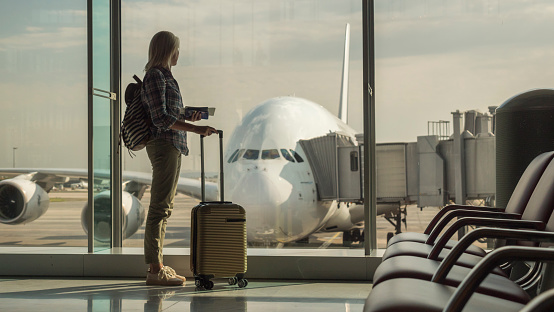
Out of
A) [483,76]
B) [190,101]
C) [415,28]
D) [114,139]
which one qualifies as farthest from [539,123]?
[114,139]

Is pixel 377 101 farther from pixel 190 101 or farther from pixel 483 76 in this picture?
pixel 190 101

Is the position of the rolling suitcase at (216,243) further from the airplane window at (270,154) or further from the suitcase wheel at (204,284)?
the airplane window at (270,154)

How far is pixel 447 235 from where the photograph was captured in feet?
5.36

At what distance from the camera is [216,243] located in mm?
3053

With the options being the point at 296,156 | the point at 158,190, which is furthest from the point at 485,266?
the point at 296,156

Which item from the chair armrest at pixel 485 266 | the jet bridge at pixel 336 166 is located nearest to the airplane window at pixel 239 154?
the jet bridge at pixel 336 166

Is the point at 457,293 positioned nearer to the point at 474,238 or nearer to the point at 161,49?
the point at 474,238

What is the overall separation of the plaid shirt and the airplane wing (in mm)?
706

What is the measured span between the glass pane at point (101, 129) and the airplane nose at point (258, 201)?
1.70 metres

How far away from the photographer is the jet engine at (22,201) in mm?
5258

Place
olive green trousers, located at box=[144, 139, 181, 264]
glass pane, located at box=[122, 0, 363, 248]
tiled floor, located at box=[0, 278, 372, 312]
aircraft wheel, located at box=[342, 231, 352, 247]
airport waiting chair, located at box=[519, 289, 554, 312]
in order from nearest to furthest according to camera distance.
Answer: airport waiting chair, located at box=[519, 289, 554, 312] < tiled floor, located at box=[0, 278, 372, 312] < olive green trousers, located at box=[144, 139, 181, 264] < glass pane, located at box=[122, 0, 363, 248] < aircraft wheel, located at box=[342, 231, 352, 247]

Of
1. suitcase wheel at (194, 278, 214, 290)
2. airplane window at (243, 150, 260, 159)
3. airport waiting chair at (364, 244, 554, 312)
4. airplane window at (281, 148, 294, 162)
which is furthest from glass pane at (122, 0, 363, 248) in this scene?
airport waiting chair at (364, 244, 554, 312)

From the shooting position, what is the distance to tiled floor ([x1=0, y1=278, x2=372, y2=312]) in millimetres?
2643

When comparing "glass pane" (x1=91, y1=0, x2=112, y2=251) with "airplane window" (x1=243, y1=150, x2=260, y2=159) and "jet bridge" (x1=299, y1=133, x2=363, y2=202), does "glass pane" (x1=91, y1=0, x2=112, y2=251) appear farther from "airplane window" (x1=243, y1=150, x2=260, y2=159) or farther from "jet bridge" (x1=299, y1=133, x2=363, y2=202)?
"airplane window" (x1=243, y1=150, x2=260, y2=159)
